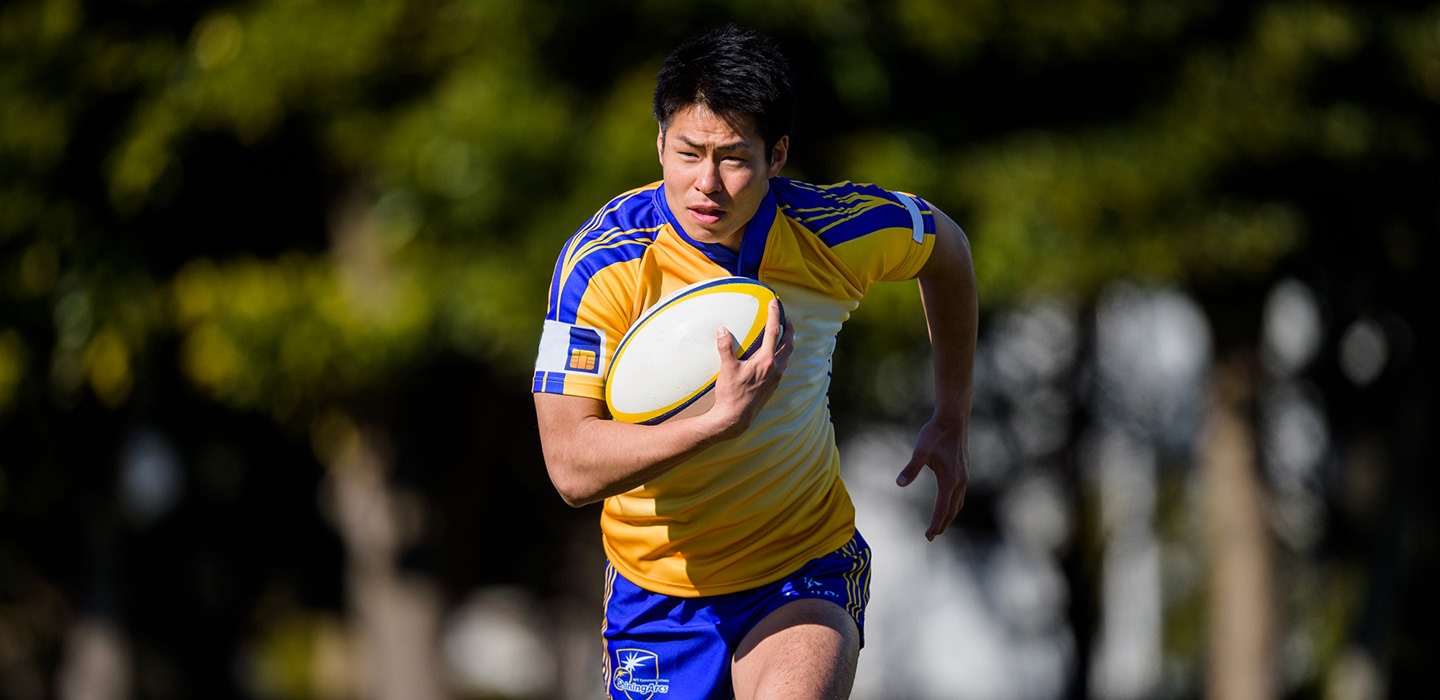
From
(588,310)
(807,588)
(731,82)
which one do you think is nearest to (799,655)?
(807,588)

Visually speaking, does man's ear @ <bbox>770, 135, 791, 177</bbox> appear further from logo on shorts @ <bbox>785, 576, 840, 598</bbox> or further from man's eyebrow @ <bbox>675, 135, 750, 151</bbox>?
logo on shorts @ <bbox>785, 576, 840, 598</bbox>

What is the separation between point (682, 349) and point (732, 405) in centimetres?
28

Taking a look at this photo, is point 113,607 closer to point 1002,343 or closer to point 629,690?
point 1002,343

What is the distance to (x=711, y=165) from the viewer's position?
12.3ft

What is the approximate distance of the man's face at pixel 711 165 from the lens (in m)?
3.72

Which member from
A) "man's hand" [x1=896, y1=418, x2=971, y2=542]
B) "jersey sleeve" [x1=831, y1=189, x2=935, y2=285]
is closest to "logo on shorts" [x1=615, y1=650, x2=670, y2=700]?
"man's hand" [x1=896, y1=418, x2=971, y2=542]

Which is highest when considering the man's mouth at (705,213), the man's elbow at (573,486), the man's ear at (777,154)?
the man's ear at (777,154)

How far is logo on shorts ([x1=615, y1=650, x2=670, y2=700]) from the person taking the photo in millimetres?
4250

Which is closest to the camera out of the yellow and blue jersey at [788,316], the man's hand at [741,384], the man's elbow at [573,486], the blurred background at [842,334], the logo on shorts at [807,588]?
the man's hand at [741,384]

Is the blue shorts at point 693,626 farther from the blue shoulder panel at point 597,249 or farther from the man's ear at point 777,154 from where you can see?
the man's ear at point 777,154

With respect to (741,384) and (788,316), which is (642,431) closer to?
(741,384)

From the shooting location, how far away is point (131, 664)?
14.2 meters

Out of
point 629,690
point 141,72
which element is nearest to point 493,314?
point 141,72

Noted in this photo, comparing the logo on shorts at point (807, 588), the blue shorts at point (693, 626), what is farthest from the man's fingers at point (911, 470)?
the logo on shorts at point (807, 588)
